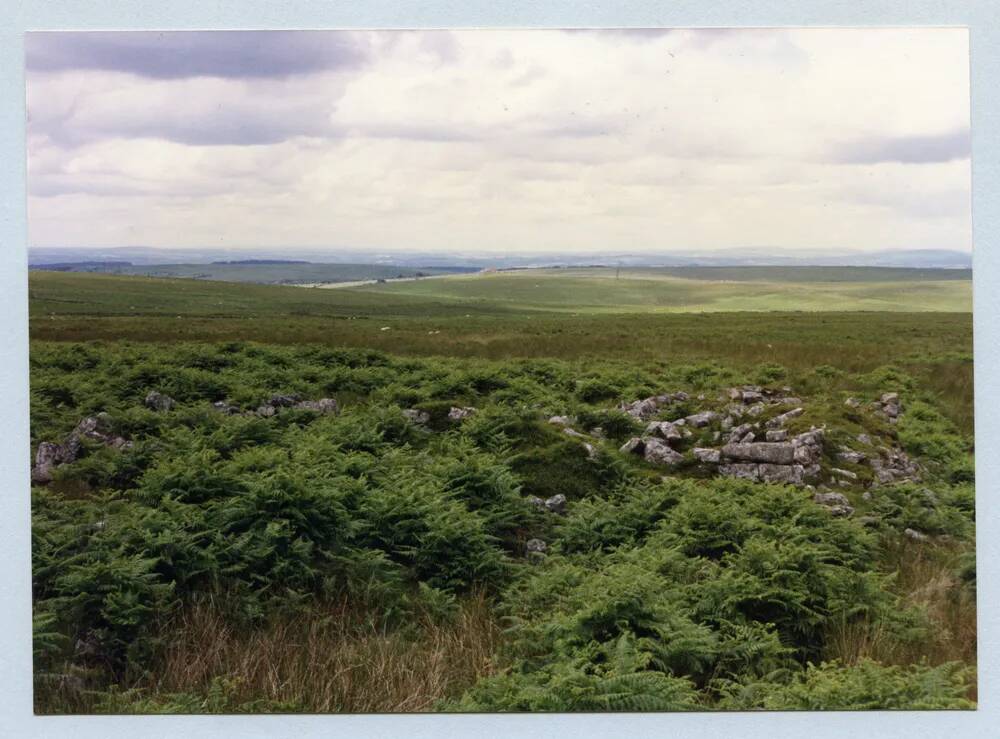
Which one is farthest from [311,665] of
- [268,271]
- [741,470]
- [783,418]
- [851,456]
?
[851,456]

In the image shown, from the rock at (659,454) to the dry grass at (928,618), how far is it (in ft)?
8.20

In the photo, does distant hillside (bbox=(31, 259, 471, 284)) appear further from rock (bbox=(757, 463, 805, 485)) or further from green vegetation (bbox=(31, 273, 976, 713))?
rock (bbox=(757, 463, 805, 485))

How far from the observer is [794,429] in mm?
9852

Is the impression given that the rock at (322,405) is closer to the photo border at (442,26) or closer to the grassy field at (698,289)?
the grassy field at (698,289)

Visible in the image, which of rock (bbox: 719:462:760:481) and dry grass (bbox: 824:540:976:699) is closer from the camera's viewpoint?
dry grass (bbox: 824:540:976:699)

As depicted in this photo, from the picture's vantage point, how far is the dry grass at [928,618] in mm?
7504

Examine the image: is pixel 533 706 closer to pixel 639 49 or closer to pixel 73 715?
pixel 73 715

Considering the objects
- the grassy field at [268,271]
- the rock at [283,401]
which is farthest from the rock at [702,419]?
the rock at [283,401]

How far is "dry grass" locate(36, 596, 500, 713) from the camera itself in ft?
24.4

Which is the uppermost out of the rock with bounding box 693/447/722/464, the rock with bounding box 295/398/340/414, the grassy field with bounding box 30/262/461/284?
the grassy field with bounding box 30/262/461/284

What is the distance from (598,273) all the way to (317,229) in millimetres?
3540

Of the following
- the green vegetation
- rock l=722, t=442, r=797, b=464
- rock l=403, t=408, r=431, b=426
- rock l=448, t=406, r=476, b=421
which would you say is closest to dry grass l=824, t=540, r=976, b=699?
the green vegetation

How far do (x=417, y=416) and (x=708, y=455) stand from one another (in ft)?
12.1

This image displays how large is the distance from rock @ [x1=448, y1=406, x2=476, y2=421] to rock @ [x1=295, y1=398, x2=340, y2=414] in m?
1.54
